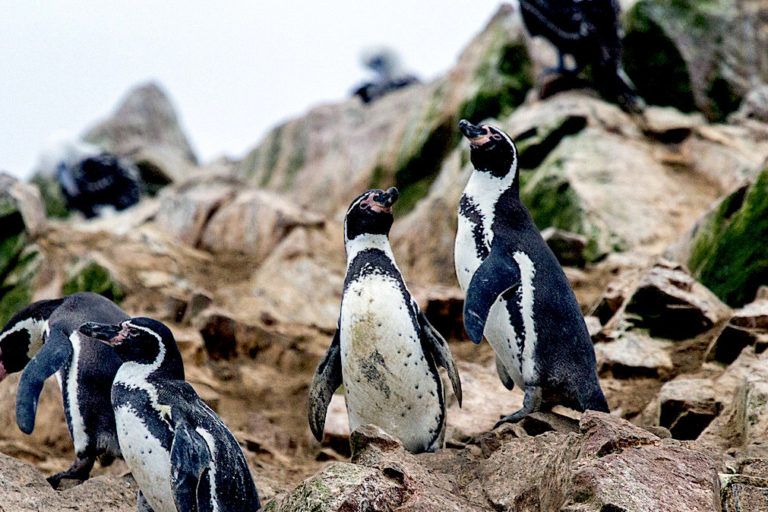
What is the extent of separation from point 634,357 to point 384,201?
2.17 m

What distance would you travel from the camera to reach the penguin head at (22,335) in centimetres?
504

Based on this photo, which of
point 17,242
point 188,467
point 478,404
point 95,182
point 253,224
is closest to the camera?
point 188,467

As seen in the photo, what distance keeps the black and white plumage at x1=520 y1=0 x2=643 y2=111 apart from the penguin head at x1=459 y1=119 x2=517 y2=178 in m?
5.97

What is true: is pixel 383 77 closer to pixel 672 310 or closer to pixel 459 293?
pixel 459 293

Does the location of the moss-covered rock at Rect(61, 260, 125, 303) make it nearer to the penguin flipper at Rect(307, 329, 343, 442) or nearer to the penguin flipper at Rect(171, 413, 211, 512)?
the penguin flipper at Rect(307, 329, 343, 442)

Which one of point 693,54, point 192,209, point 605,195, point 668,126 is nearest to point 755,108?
point 693,54

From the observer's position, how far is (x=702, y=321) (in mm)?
5734

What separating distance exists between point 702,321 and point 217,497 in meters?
3.71

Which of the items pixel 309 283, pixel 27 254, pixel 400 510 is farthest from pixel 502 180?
pixel 27 254

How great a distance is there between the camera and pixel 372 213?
4582mm

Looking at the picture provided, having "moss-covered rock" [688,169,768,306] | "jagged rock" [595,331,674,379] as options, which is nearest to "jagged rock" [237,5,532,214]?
"moss-covered rock" [688,169,768,306]

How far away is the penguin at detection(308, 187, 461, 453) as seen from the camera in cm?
425

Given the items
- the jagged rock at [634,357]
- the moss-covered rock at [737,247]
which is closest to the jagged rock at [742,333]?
the jagged rock at [634,357]

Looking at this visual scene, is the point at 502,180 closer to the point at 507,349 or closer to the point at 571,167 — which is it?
the point at 507,349
